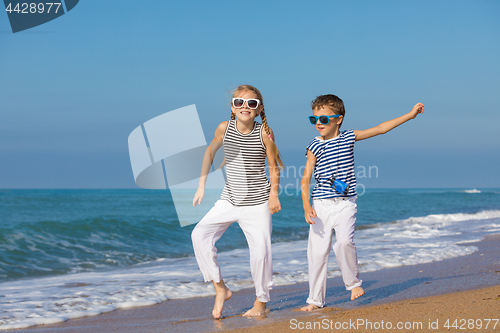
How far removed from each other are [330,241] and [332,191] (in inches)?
16.8

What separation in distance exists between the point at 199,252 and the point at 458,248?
613 centimetres

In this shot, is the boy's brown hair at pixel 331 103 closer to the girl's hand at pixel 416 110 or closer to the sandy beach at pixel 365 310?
the girl's hand at pixel 416 110

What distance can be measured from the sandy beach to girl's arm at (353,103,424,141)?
4.64 ft

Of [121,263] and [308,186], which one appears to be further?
[121,263]

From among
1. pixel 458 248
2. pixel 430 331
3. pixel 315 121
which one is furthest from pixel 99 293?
pixel 458 248

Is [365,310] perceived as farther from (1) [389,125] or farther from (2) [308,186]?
(1) [389,125]

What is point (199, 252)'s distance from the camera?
11.7 feet

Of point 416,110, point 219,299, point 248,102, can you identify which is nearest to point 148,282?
point 219,299

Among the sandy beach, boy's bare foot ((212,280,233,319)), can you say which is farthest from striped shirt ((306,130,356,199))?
boy's bare foot ((212,280,233,319))

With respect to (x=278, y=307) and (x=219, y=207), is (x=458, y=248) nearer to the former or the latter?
(x=278, y=307)

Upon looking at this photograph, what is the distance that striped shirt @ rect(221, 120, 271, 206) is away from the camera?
359cm

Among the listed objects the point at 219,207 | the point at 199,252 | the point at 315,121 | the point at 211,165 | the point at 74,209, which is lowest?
the point at 74,209

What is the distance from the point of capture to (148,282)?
569 centimetres

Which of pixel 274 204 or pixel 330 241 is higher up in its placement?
pixel 274 204
